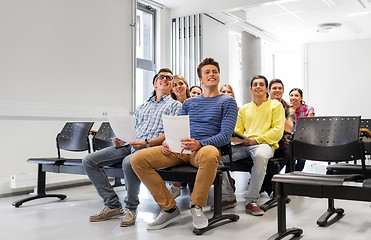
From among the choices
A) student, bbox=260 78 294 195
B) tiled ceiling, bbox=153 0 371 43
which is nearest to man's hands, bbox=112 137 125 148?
student, bbox=260 78 294 195

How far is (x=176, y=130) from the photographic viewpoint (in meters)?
2.55

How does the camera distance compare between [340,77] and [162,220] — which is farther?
[340,77]

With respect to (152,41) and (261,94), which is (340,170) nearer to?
(261,94)

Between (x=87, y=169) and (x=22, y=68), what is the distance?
1.93 metres

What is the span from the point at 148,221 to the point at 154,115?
0.86 meters

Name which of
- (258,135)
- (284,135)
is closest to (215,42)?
(284,135)

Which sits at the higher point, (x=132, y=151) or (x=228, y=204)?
(x=132, y=151)

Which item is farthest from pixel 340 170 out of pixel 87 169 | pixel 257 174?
pixel 87 169

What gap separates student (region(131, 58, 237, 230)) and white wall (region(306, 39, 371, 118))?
7.83 m

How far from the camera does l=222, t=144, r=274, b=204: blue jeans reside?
3.20 meters

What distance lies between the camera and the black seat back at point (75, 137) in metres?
3.95

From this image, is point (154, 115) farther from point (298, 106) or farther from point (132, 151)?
point (298, 106)

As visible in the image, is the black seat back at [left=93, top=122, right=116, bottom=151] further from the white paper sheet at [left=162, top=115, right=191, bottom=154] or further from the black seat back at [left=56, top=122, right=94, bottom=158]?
the white paper sheet at [left=162, top=115, right=191, bottom=154]

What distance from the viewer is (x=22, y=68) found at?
14.1 ft
